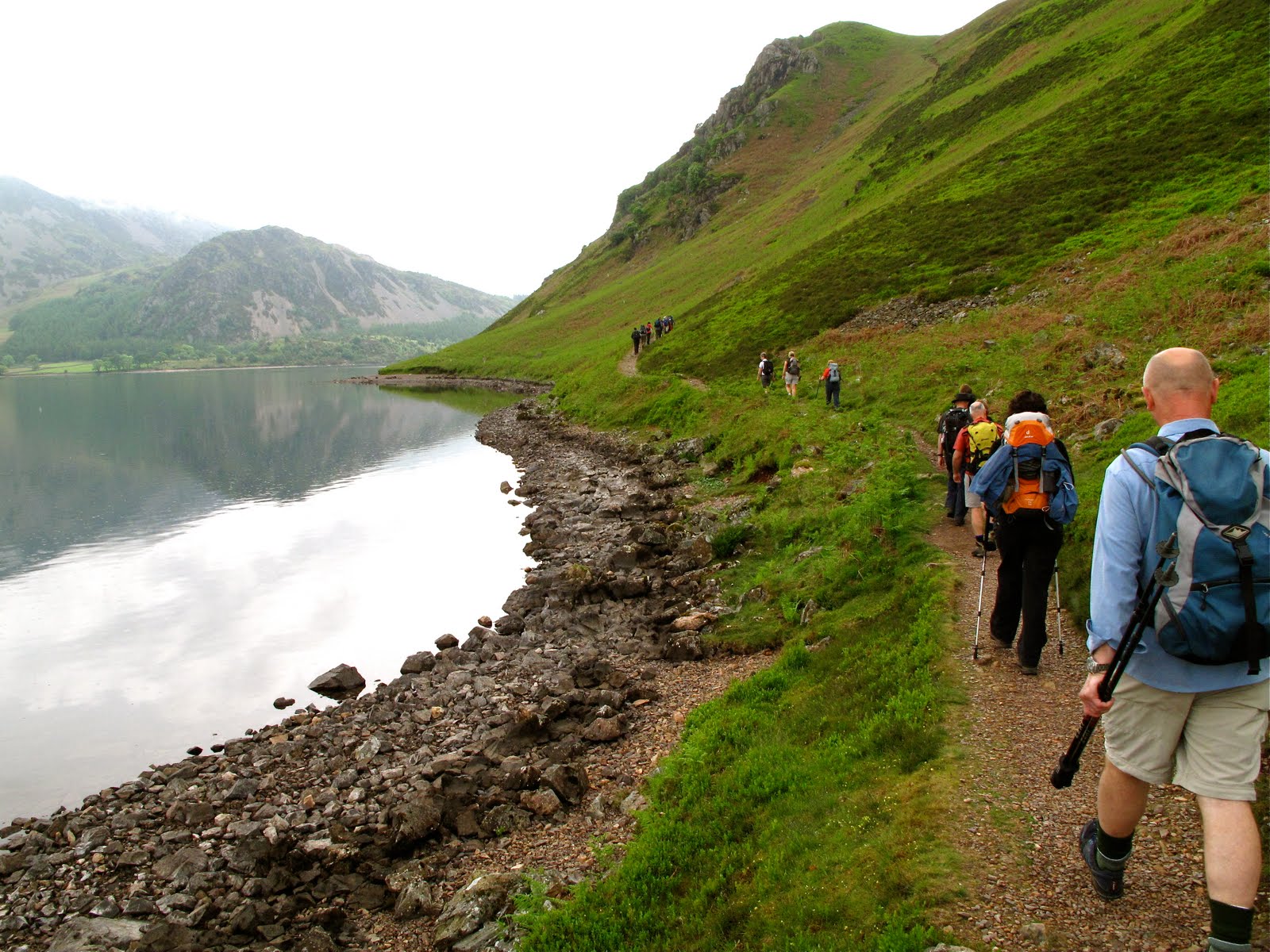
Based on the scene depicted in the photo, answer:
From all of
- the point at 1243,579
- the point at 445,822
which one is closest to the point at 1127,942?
the point at 1243,579

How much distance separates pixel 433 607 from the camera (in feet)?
80.8

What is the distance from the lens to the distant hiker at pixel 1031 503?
977 cm

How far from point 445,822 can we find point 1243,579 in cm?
1100

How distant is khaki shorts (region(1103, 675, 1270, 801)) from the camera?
468cm

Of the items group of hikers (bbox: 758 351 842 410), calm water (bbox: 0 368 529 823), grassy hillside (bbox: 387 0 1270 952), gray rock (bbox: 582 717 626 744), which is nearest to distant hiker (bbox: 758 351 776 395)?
group of hikers (bbox: 758 351 842 410)

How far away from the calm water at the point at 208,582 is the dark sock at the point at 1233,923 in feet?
59.4

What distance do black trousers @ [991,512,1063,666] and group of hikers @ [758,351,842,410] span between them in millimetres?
23979

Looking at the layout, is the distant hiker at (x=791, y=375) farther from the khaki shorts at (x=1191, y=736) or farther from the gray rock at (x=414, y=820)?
the khaki shorts at (x=1191, y=736)

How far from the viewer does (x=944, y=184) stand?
6444 centimetres

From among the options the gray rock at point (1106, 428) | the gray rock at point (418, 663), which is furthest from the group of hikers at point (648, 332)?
the gray rock at point (418, 663)

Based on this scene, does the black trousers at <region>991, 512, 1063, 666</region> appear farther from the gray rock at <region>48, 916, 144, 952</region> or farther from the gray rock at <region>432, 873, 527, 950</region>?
the gray rock at <region>48, 916, 144, 952</region>

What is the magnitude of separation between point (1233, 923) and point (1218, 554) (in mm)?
2234

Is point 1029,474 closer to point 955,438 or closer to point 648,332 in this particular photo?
point 955,438

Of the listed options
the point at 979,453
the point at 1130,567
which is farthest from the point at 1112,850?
the point at 979,453
